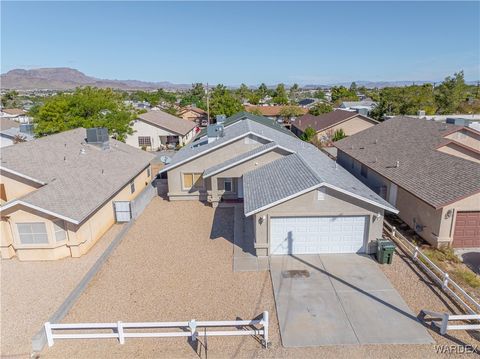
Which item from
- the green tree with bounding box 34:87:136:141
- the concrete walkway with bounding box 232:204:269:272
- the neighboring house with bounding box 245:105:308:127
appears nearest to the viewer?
the concrete walkway with bounding box 232:204:269:272

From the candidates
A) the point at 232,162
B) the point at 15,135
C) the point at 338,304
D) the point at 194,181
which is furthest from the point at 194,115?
the point at 338,304

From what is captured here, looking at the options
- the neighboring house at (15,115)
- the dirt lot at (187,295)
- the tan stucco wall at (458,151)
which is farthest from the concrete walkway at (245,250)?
the neighboring house at (15,115)

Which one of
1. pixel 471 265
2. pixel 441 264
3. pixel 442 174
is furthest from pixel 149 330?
pixel 442 174

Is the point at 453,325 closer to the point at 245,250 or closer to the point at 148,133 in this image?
the point at 245,250

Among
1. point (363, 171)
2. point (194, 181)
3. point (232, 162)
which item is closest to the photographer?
point (232, 162)

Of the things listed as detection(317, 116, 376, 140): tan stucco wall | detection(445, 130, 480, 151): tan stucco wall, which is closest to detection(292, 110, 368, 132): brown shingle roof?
detection(317, 116, 376, 140): tan stucco wall

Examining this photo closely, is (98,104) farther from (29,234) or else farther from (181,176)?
(29,234)

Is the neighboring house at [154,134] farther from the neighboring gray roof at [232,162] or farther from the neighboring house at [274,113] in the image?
the neighboring gray roof at [232,162]

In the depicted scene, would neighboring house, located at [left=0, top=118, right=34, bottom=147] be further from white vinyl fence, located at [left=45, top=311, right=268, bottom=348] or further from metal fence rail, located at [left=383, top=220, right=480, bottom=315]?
metal fence rail, located at [left=383, top=220, right=480, bottom=315]
